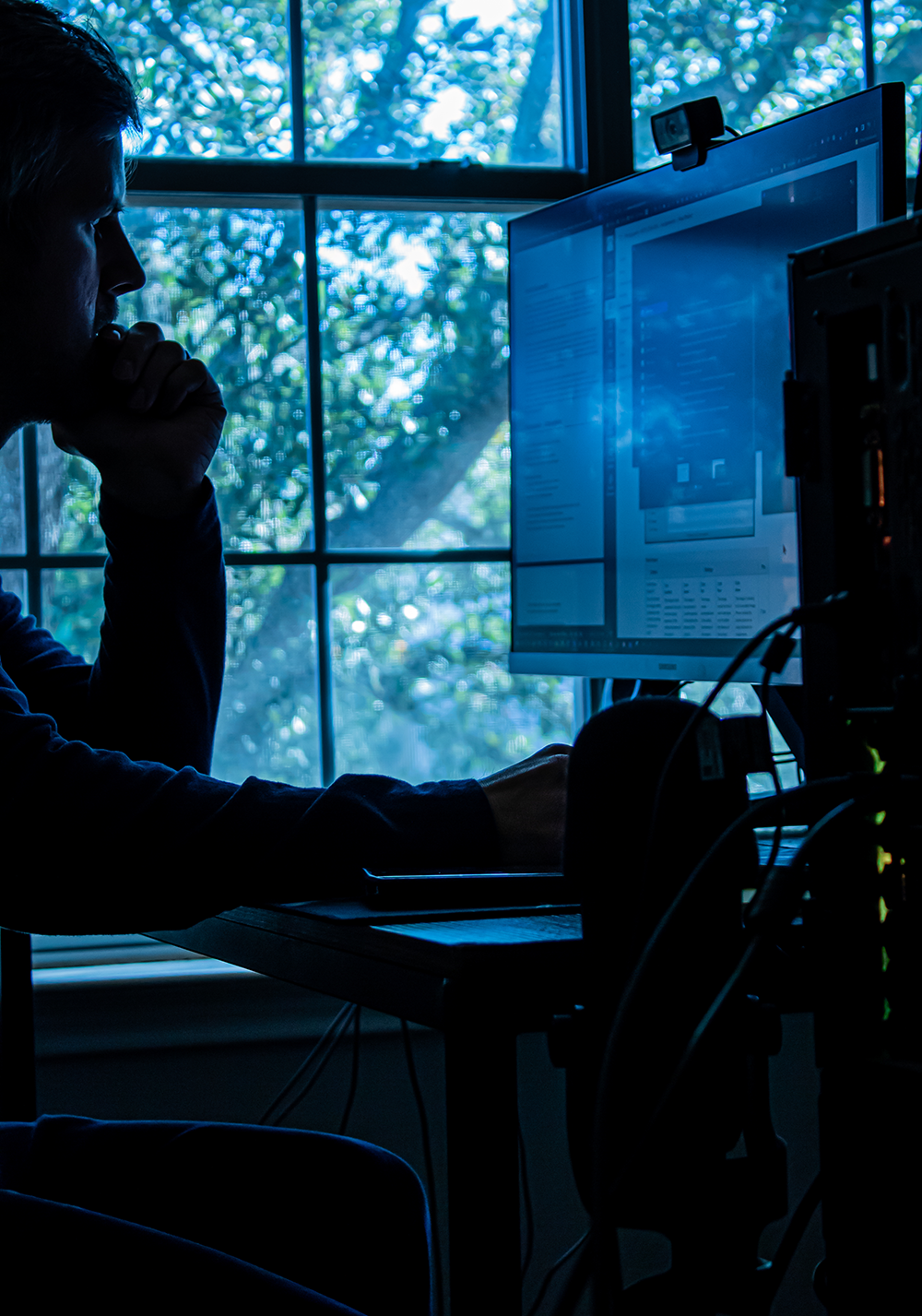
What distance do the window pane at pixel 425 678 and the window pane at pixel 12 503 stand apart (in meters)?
0.44

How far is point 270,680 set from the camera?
1.73 m

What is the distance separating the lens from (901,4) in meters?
1.79

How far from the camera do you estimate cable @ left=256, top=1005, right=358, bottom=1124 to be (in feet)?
5.11

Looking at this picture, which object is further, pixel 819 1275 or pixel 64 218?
pixel 64 218

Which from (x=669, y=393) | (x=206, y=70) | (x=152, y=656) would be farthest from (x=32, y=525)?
(x=669, y=393)

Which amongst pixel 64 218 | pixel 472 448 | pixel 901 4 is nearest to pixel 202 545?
pixel 64 218

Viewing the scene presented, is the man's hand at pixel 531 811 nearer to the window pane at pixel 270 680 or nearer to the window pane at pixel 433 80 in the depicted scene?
the window pane at pixel 270 680

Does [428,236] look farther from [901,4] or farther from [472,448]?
[901,4]

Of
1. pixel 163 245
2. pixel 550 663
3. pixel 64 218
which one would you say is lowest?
pixel 550 663

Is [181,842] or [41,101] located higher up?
[41,101]

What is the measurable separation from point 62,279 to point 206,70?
2.41 feet

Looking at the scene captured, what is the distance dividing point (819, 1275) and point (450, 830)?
371 millimetres

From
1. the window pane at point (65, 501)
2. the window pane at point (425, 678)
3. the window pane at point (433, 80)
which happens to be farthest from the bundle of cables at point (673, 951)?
the window pane at point (433, 80)

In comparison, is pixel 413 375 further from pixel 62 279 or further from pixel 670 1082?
pixel 670 1082
